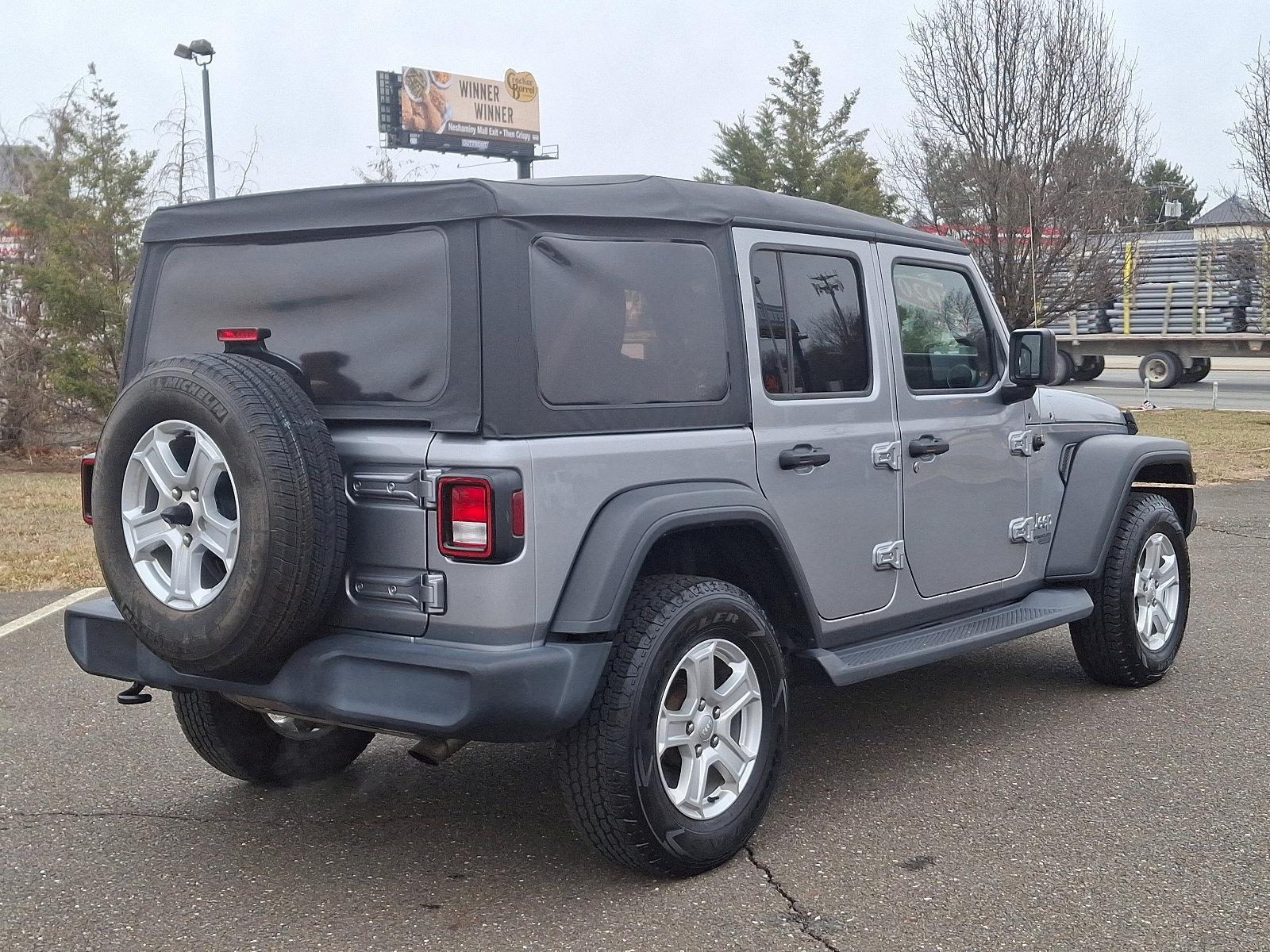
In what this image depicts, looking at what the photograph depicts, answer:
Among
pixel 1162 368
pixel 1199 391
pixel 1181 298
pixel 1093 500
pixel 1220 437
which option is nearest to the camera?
pixel 1093 500

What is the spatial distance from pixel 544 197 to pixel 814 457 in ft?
3.96

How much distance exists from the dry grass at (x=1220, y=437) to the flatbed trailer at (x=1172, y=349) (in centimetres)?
688

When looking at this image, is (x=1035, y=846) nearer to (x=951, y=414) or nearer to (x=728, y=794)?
(x=728, y=794)

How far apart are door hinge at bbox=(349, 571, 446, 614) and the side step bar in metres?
1.32

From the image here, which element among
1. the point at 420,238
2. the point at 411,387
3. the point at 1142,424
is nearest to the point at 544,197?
the point at 420,238

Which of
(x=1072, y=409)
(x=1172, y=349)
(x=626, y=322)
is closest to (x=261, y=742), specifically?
(x=626, y=322)

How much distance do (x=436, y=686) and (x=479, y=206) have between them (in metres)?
1.22

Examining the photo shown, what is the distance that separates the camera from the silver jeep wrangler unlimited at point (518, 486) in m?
3.39

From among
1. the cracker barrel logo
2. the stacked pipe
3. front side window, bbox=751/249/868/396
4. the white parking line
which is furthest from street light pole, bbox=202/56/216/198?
the cracker barrel logo

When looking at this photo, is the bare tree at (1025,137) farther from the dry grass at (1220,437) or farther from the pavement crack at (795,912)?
the pavement crack at (795,912)

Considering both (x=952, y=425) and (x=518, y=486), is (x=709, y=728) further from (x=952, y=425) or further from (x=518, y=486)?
(x=952, y=425)

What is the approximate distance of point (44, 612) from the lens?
7508 mm

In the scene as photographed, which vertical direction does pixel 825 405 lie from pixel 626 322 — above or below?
below

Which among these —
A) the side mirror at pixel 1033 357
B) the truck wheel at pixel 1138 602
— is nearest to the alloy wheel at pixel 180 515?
the side mirror at pixel 1033 357
